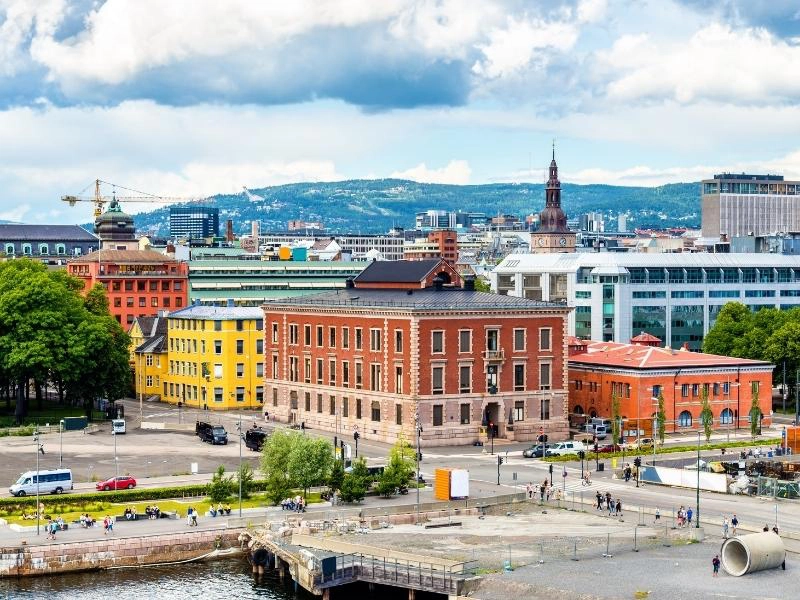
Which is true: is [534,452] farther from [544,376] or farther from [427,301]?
[427,301]

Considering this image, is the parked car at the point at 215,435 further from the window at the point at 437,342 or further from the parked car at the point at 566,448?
the parked car at the point at 566,448

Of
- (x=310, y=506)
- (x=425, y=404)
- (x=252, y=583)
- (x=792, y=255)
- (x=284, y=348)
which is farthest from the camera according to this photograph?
(x=792, y=255)

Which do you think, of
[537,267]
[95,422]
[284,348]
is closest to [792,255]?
[537,267]

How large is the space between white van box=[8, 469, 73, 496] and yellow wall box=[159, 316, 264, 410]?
2100 inches

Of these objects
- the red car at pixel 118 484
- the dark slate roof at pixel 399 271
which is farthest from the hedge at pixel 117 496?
the dark slate roof at pixel 399 271

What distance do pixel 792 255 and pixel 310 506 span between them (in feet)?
391

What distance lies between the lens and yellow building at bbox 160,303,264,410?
154m

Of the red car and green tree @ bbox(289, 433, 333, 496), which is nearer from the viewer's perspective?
green tree @ bbox(289, 433, 333, 496)

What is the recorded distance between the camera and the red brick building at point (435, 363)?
405ft

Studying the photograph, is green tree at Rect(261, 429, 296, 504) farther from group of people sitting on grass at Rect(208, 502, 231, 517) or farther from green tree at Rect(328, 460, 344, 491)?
group of people sitting on grass at Rect(208, 502, 231, 517)

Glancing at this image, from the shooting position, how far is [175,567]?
8394 cm

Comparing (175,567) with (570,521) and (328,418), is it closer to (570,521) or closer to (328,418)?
(570,521)

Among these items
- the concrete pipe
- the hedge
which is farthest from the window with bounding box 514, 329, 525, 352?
the concrete pipe

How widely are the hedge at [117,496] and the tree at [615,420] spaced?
32866mm
